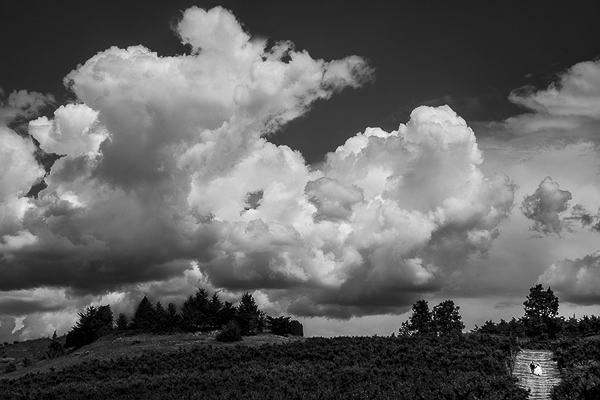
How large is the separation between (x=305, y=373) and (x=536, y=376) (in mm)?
18557

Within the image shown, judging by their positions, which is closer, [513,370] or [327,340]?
[513,370]

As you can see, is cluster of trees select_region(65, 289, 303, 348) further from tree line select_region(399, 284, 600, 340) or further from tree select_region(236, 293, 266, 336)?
tree line select_region(399, 284, 600, 340)

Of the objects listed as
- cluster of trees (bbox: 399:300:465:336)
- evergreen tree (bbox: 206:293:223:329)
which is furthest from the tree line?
evergreen tree (bbox: 206:293:223:329)

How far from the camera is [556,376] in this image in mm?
44312

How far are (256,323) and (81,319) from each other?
90.3 ft

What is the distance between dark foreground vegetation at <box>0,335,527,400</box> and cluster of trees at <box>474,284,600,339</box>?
1406cm

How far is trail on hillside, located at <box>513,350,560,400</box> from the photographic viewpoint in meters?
40.3

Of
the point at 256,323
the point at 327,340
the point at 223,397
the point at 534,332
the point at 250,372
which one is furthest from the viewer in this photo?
the point at 256,323

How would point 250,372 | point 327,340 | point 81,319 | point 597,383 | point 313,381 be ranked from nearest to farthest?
point 597,383 < point 313,381 < point 250,372 < point 327,340 < point 81,319

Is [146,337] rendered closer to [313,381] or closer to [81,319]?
[81,319]

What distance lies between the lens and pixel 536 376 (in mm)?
44844

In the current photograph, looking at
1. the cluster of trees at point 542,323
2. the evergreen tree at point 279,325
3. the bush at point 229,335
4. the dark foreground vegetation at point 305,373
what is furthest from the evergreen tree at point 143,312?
the cluster of trees at point 542,323

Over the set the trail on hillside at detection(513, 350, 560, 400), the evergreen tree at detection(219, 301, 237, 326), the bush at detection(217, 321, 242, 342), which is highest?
the evergreen tree at detection(219, 301, 237, 326)

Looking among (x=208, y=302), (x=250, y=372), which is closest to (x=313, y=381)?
(x=250, y=372)
